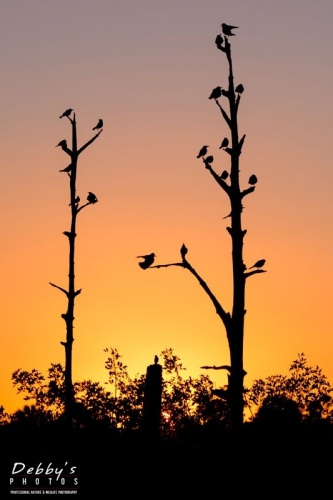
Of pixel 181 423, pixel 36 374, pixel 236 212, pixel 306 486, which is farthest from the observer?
pixel 36 374

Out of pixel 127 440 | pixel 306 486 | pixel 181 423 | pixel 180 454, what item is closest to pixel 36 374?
pixel 181 423

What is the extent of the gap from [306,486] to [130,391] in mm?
11438

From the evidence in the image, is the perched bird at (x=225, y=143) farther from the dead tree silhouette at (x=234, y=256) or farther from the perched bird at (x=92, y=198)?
the perched bird at (x=92, y=198)

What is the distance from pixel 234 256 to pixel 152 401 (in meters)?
3.62

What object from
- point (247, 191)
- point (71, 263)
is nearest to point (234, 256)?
point (247, 191)

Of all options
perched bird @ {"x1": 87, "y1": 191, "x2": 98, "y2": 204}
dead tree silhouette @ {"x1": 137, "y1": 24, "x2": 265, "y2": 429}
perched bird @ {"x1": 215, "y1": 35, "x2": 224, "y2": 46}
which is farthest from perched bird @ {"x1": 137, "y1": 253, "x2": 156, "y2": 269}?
perched bird @ {"x1": 87, "y1": 191, "x2": 98, "y2": 204}

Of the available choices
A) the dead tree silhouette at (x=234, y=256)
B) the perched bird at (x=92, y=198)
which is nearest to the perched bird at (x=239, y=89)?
the dead tree silhouette at (x=234, y=256)

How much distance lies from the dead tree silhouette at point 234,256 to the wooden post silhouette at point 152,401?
1.24 metres

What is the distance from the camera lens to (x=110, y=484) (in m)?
Answer: 16.8

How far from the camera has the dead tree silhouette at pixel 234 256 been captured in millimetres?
19531

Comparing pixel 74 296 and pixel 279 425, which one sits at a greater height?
pixel 74 296

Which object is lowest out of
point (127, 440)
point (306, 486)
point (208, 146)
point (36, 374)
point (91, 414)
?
point (306, 486)

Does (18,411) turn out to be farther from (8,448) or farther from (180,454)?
(180,454)

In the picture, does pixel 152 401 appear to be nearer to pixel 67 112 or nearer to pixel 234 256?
pixel 234 256
